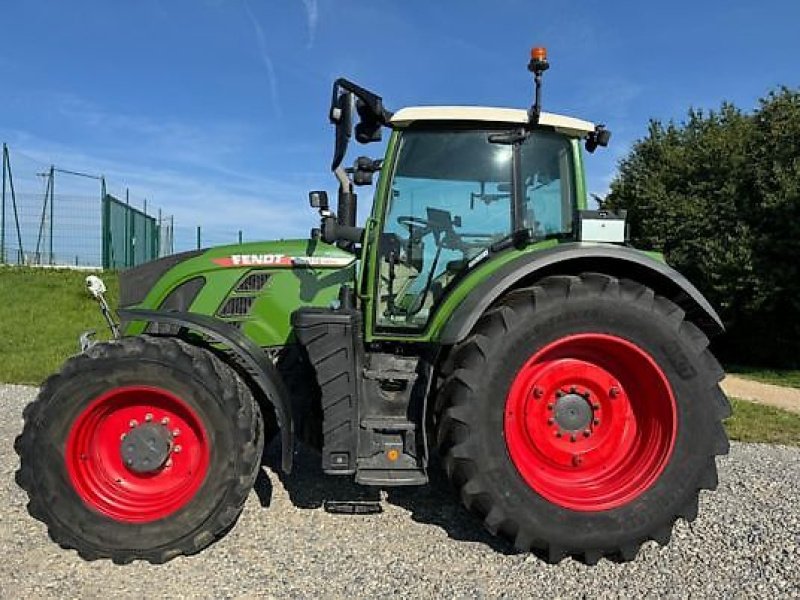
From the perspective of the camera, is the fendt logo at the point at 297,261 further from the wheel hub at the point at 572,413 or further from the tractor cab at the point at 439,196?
the wheel hub at the point at 572,413

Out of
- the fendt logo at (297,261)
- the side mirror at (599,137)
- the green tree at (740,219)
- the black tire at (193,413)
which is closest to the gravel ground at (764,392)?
the green tree at (740,219)

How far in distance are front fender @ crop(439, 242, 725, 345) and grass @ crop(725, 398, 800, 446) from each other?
13.2 ft

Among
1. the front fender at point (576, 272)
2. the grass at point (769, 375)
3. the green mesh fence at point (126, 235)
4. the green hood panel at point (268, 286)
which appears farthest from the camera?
the green mesh fence at point (126, 235)

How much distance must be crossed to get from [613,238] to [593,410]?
890mm

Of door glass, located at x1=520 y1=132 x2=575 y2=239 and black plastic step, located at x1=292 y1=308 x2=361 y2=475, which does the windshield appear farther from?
black plastic step, located at x1=292 y1=308 x2=361 y2=475

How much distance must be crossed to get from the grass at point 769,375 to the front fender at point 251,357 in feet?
40.2

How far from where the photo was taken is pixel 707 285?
1567cm

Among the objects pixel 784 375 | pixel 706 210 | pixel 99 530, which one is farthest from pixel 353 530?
pixel 706 210

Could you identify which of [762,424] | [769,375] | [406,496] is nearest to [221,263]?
[406,496]

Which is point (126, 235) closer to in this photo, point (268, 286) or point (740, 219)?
point (740, 219)

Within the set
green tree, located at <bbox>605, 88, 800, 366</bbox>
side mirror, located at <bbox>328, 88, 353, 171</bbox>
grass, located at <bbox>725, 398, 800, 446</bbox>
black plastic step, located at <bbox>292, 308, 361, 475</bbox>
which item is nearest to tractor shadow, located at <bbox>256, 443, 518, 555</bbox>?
black plastic step, located at <bbox>292, 308, 361, 475</bbox>

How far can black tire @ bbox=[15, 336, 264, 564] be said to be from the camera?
3244 mm

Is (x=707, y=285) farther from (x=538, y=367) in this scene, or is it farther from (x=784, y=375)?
(x=538, y=367)

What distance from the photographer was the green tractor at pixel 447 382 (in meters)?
3.27
